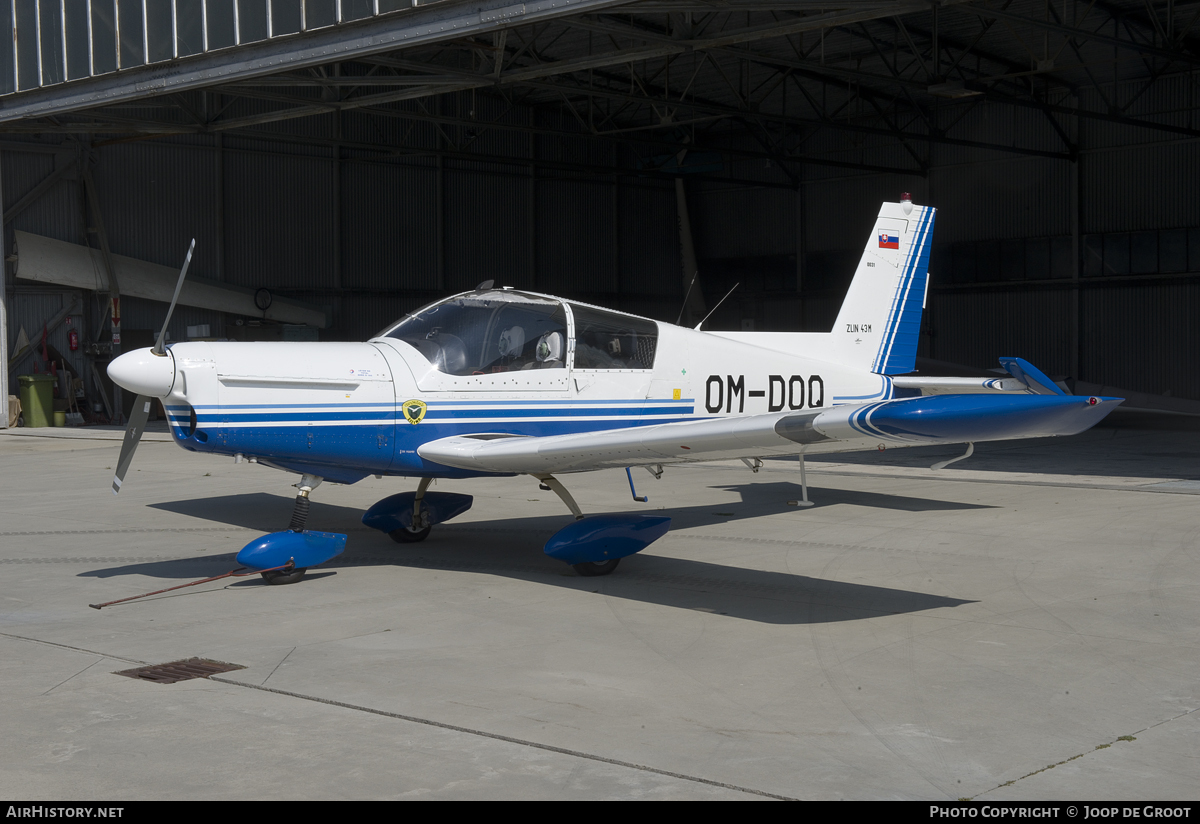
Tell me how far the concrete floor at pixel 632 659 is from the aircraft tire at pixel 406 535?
8 centimetres

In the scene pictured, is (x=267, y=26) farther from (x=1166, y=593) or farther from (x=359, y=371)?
(x=1166, y=593)

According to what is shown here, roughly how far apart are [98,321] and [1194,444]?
22.5 m

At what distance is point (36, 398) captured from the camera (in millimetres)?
23828

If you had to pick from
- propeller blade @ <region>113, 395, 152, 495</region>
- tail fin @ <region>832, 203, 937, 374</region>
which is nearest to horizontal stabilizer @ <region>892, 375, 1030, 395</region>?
tail fin @ <region>832, 203, 937, 374</region>

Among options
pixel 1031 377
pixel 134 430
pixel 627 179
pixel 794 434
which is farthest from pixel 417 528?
pixel 627 179

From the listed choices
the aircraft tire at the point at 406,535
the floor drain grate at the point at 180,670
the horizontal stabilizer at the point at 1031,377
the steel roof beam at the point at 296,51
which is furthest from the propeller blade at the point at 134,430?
the steel roof beam at the point at 296,51

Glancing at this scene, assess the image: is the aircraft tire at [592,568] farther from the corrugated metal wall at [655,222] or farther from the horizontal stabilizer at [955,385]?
the corrugated metal wall at [655,222]

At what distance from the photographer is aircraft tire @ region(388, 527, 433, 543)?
8.66 metres

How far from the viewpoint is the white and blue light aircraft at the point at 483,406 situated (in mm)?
6828

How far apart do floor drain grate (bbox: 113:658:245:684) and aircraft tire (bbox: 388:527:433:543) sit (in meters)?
3.42

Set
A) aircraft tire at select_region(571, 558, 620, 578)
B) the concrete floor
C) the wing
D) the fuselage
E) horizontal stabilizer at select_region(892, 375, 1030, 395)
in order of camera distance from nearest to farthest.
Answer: the concrete floor < the wing < the fuselage < aircraft tire at select_region(571, 558, 620, 578) < horizontal stabilizer at select_region(892, 375, 1030, 395)

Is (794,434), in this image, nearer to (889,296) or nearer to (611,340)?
(611,340)

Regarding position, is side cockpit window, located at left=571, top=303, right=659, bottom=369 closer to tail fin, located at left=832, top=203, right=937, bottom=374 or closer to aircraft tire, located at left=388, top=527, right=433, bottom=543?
aircraft tire, located at left=388, top=527, right=433, bottom=543

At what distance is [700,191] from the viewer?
3609 cm
